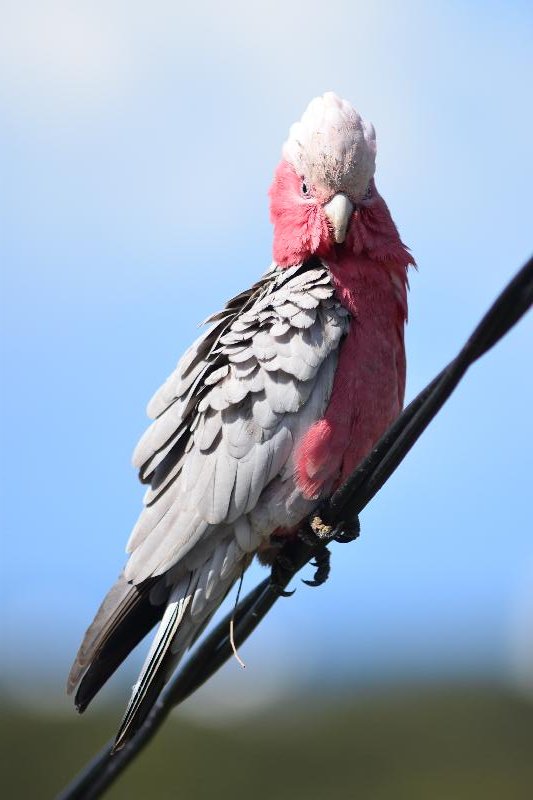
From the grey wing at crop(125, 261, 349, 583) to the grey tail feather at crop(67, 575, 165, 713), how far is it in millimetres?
119

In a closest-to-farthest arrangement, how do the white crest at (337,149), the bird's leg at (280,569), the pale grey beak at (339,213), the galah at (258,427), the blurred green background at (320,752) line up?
the bird's leg at (280,569)
the galah at (258,427)
the pale grey beak at (339,213)
the white crest at (337,149)
the blurred green background at (320,752)

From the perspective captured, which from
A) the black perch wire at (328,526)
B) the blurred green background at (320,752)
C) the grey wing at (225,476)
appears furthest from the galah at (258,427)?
the blurred green background at (320,752)

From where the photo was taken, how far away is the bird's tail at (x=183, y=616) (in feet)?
15.5

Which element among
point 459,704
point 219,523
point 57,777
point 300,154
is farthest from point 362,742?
point 300,154

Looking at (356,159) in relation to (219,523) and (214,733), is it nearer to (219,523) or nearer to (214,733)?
(219,523)

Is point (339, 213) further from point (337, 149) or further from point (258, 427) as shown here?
point (258, 427)

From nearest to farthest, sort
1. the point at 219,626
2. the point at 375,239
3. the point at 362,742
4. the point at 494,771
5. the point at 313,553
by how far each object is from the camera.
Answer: the point at 219,626 < the point at 313,553 < the point at 375,239 < the point at 494,771 < the point at 362,742

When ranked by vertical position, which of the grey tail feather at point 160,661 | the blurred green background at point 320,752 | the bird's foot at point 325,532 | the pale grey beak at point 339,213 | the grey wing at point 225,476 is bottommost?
the blurred green background at point 320,752

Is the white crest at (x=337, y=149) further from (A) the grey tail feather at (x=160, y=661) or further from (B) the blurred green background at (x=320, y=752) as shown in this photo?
(B) the blurred green background at (x=320, y=752)

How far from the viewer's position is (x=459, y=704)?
9930 mm

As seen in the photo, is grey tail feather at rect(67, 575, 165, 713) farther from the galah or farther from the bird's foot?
the bird's foot

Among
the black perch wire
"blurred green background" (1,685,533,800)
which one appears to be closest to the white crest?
the black perch wire

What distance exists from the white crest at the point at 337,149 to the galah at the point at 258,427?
0.01 m

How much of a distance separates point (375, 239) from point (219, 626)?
217 centimetres
